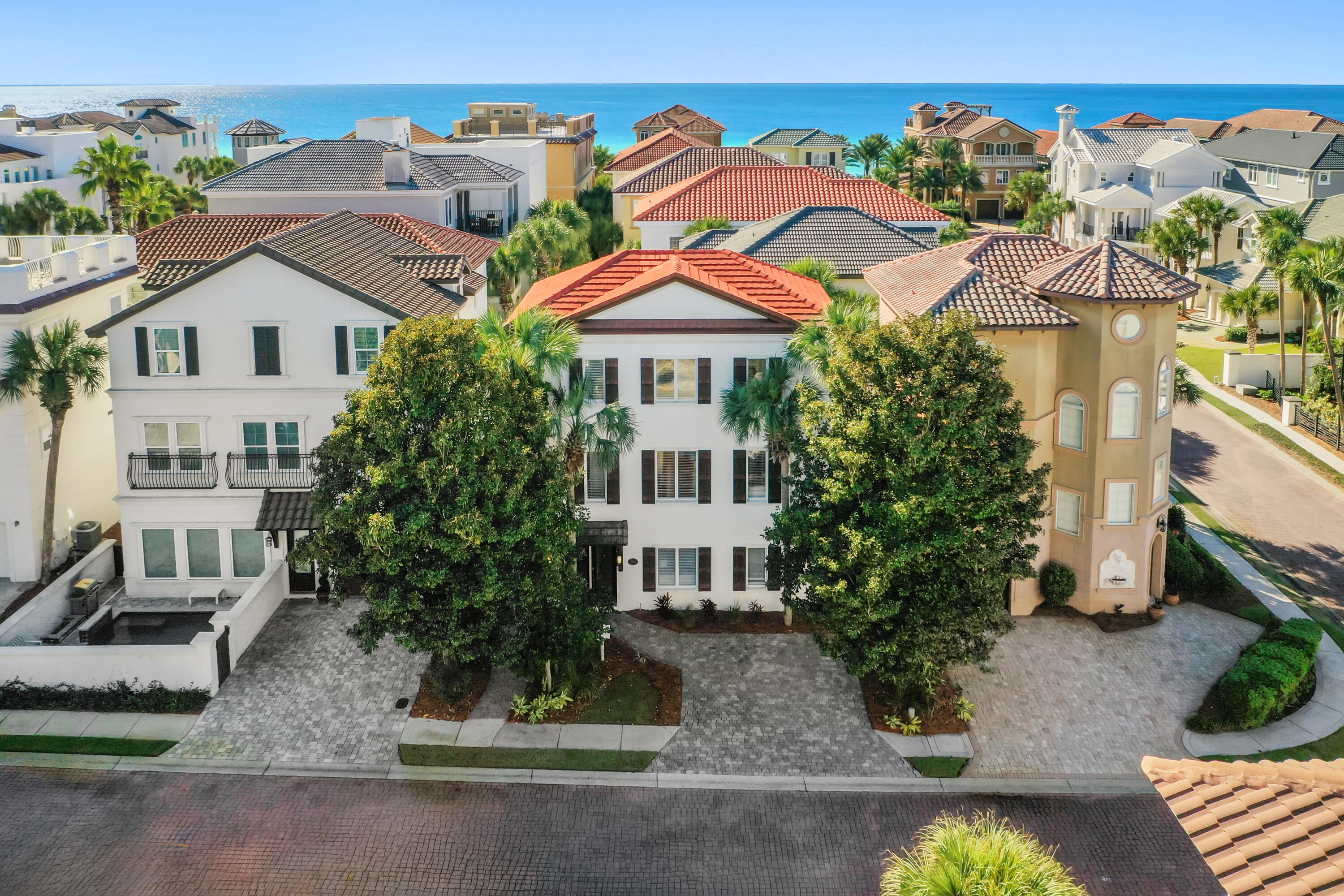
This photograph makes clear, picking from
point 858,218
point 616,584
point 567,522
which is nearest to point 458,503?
point 567,522

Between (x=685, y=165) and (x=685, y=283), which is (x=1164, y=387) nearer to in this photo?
(x=685, y=283)

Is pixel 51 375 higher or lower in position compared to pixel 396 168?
lower

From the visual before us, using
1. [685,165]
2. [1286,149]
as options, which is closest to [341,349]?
[685,165]

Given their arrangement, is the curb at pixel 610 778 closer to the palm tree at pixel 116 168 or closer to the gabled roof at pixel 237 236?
the gabled roof at pixel 237 236

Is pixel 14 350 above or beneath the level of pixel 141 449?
above

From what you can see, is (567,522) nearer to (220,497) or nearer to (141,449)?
(220,497)

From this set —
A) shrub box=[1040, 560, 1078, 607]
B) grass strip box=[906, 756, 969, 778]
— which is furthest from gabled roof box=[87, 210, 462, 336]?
shrub box=[1040, 560, 1078, 607]

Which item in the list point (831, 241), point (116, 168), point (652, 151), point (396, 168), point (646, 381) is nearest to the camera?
point (646, 381)
